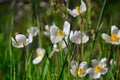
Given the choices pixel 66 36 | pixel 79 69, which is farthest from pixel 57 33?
pixel 79 69

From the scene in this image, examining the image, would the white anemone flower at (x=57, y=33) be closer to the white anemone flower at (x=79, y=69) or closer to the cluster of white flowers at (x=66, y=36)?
the cluster of white flowers at (x=66, y=36)

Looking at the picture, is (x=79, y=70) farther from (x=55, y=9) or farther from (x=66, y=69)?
(x=55, y=9)

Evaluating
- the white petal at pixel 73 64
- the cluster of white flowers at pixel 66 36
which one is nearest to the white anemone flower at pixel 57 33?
the cluster of white flowers at pixel 66 36

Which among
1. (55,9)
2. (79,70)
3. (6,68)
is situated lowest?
(6,68)

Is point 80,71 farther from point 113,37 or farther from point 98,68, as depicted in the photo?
point 113,37

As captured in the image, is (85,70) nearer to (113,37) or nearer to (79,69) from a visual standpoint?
(79,69)

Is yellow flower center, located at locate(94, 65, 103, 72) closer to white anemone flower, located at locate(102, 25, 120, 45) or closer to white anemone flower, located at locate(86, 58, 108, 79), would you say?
white anemone flower, located at locate(86, 58, 108, 79)

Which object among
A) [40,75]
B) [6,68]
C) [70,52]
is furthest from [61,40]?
[6,68]

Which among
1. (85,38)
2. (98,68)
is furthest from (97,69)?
(85,38)

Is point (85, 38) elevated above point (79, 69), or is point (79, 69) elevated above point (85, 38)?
point (85, 38)
